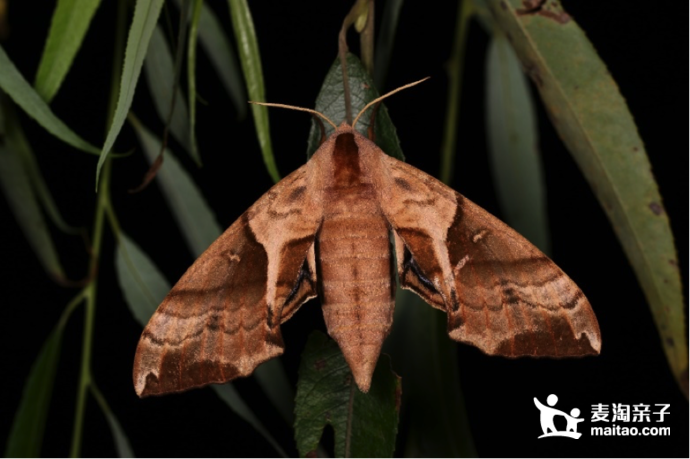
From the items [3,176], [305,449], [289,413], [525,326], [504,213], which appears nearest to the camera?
[525,326]

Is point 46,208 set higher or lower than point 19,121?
lower

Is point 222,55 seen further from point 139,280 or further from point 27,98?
point 27,98

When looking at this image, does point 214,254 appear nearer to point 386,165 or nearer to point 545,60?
point 386,165

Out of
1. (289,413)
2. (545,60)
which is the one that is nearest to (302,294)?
(289,413)

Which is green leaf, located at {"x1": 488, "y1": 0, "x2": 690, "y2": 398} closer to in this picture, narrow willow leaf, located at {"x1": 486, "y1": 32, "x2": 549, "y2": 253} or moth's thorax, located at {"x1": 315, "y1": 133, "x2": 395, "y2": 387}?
moth's thorax, located at {"x1": 315, "y1": 133, "x2": 395, "y2": 387}

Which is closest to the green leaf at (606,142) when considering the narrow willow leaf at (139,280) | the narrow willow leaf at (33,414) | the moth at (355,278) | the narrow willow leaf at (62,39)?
the moth at (355,278)

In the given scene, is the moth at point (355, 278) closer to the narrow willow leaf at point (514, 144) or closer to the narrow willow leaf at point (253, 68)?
the narrow willow leaf at point (253, 68)

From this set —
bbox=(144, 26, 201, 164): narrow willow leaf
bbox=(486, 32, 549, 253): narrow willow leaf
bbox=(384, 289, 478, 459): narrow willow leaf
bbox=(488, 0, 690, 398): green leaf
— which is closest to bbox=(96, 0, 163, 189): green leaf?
bbox=(144, 26, 201, 164): narrow willow leaf
